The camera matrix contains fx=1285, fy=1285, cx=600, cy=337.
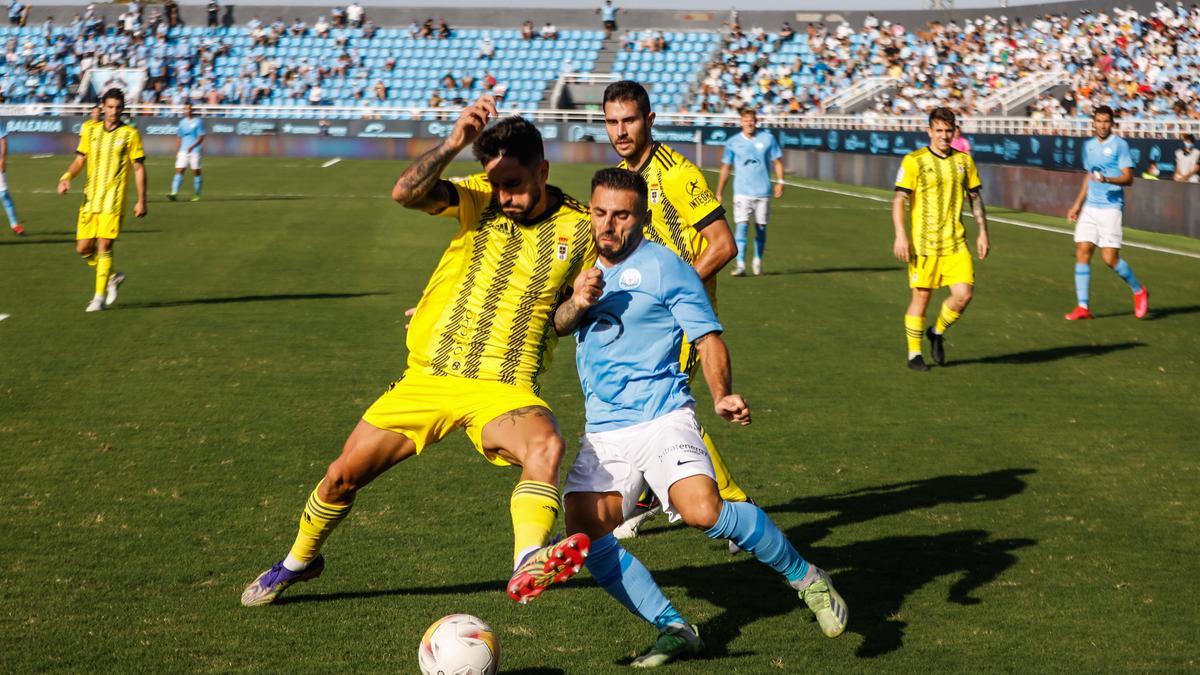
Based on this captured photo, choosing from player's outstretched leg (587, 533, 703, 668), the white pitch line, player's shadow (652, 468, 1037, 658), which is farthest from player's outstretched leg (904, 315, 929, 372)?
the white pitch line

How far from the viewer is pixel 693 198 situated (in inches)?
269

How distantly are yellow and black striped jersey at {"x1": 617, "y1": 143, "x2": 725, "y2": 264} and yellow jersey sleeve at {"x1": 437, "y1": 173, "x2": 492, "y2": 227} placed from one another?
1.57 m

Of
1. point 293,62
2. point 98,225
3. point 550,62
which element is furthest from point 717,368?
point 293,62

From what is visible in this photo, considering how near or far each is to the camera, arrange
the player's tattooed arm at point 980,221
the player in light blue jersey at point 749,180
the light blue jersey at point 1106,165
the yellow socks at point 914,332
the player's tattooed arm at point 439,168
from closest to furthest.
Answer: the player's tattooed arm at point 439,168, the player's tattooed arm at point 980,221, the yellow socks at point 914,332, the light blue jersey at point 1106,165, the player in light blue jersey at point 749,180

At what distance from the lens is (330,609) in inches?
220

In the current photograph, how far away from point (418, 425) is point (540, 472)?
68 centimetres

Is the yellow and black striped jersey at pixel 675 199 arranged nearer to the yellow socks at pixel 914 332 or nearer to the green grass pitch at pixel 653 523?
the green grass pitch at pixel 653 523

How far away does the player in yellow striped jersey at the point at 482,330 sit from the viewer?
→ 513 centimetres

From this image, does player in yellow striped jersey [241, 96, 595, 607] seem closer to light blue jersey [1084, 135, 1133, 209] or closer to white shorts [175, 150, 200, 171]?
light blue jersey [1084, 135, 1133, 209]

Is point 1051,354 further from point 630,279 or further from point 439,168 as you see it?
point 439,168

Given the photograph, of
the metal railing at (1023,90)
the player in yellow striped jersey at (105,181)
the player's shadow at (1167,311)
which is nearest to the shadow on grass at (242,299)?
the player in yellow striped jersey at (105,181)

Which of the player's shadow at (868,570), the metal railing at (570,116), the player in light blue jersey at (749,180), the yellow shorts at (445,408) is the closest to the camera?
the yellow shorts at (445,408)

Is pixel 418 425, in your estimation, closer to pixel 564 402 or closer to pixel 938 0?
pixel 564 402

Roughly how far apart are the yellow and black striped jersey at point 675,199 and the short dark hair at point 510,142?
1.76m
